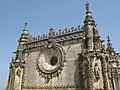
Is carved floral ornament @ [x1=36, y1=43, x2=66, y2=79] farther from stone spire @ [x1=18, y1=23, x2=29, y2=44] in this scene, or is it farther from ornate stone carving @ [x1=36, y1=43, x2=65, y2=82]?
stone spire @ [x1=18, y1=23, x2=29, y2=44]

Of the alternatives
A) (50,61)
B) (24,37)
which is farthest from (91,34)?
(24,37)

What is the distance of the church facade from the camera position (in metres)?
14.6

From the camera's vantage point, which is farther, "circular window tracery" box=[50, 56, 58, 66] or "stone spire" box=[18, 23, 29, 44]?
"stone spire" box=[18, 23, 29, 44]

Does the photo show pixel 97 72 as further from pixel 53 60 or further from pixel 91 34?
pixel 53 60

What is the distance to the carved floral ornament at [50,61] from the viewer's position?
16.3m

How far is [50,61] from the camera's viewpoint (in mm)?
18000

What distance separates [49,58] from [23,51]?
147 inches

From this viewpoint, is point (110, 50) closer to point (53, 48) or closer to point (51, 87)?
point (53, 48)

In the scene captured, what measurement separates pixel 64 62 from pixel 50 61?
2.44 metres

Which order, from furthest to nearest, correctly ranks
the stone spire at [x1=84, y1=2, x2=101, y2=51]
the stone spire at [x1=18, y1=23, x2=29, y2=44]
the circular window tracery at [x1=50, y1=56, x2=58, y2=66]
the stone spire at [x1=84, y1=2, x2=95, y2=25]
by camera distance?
the stone spire at [x1=18, y1=23, x2=29, y2=44]
the circular window tracery at [x1=50, y1=56, x2=58, y2=66]
the stone spire at [x1=84, y1=2, x2=95, y2=25]
the stone spire at [x1=84, y1=2, x2=101, y2=51]

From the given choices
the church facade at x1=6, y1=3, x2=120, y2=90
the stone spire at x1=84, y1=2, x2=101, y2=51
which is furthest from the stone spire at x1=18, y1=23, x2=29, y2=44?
the stone spire at x1=84, y1=2, x2=101, y2=51

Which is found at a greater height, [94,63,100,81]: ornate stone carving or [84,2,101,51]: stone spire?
[84,2,101,51]: stone spire

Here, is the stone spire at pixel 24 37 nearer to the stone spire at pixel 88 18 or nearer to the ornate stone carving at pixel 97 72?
the stone spire at pixel 88 18

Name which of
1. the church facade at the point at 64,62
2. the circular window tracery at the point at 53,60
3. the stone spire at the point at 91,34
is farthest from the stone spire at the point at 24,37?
the stone spire at the point at 91,34
